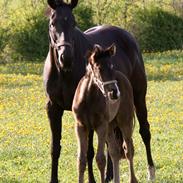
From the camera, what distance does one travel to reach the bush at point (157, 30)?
98.3 feet

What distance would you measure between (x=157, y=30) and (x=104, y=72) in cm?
2391

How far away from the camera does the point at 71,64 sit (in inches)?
274

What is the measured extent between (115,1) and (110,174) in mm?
24264

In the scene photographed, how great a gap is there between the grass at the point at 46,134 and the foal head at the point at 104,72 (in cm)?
237

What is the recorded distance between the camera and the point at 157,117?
14125 millimetres

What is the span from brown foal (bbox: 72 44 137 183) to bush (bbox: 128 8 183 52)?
22362 millimetres

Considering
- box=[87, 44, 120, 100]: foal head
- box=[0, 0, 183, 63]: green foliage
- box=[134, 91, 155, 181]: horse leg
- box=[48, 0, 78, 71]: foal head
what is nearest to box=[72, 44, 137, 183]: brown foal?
box=[87, 44, 120, 100]: foal head

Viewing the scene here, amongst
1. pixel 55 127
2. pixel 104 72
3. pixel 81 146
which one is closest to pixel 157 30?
pixel 55 127

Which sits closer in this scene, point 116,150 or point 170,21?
point 116,150

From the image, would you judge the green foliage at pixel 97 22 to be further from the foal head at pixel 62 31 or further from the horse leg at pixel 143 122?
the foal head at pixel 62 31

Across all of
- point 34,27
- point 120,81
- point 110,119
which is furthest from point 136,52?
point 34,27

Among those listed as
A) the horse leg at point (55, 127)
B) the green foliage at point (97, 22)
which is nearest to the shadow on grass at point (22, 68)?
the green foliage at point (97, 22)

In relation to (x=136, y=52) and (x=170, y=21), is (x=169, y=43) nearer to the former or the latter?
(x=170, y=21)

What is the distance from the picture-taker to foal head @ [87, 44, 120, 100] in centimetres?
622
